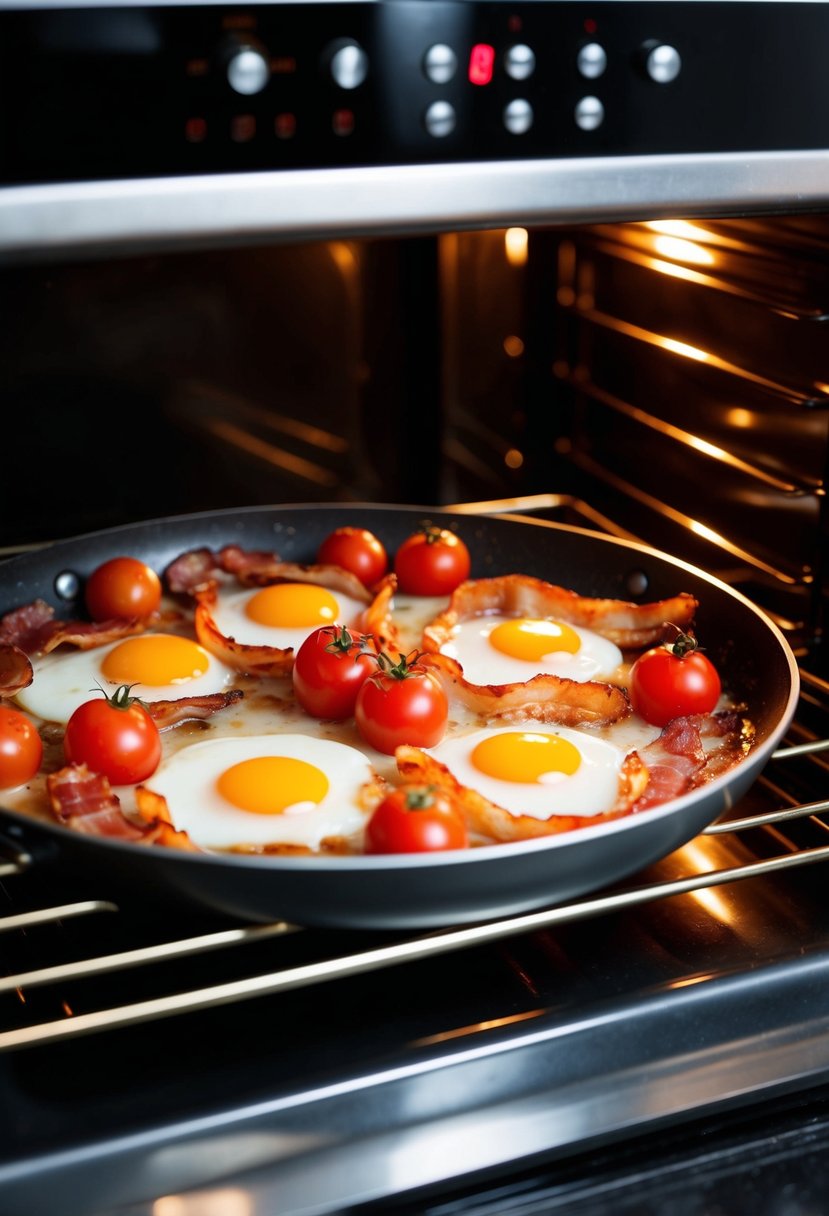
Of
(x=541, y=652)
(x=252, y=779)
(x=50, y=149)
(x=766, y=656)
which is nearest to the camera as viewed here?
(x=50, y=149)

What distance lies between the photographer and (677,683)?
4.94 feet

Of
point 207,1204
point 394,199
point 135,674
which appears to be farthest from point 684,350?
point 207,1204

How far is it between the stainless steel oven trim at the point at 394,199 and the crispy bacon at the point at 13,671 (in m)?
0.64

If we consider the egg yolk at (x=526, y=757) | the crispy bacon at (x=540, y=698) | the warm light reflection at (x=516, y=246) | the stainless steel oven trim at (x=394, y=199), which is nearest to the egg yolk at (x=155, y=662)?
the crispy bacon at (x=540, y=698)

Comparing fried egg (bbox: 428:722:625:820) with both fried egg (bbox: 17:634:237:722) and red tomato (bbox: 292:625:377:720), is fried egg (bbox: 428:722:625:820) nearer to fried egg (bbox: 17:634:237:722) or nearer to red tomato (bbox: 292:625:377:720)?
red tomato (bbox: 292:625:377:720)

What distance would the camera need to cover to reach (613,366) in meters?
2.13

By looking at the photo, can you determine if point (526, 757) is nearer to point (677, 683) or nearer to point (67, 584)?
point (677, 683)

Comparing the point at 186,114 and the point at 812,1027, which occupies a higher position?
the point at 186,114

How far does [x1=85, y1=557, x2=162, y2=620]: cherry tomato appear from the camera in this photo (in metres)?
1.79

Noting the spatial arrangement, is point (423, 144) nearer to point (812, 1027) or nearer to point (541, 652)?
point (541, 652)

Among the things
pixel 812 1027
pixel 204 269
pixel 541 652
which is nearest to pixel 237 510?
pixel 204 269

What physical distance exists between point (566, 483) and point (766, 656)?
0.79m

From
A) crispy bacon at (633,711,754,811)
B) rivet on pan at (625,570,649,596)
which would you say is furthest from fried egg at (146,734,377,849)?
rivet on pan at (625,570,649,596)

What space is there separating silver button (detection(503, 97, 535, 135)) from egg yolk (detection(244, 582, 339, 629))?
789 mm
